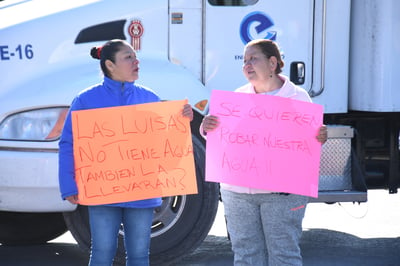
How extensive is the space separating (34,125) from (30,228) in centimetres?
149

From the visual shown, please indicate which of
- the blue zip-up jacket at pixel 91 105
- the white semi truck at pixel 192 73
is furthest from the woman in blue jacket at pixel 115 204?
the white semi truck at pixel 192 73

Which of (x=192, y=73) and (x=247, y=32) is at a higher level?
(x=247, y=32)

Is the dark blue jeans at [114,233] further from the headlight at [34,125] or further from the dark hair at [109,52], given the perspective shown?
the headlight at [34,125]

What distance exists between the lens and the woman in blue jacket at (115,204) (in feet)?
12.8

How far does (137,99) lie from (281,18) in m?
2.13

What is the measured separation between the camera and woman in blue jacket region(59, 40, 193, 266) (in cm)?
391

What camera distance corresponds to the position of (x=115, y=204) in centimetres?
391

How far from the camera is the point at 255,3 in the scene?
5.75 meters

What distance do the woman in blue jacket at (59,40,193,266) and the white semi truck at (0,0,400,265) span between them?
4.12ft

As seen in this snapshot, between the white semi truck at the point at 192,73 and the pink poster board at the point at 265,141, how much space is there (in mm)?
1425

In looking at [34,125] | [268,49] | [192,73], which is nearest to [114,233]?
[268,49]

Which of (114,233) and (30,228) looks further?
(30,228)

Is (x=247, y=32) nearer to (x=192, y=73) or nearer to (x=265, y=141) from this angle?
(x=192, y=73)

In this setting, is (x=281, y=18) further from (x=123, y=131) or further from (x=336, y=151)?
(x=123, y=131)
